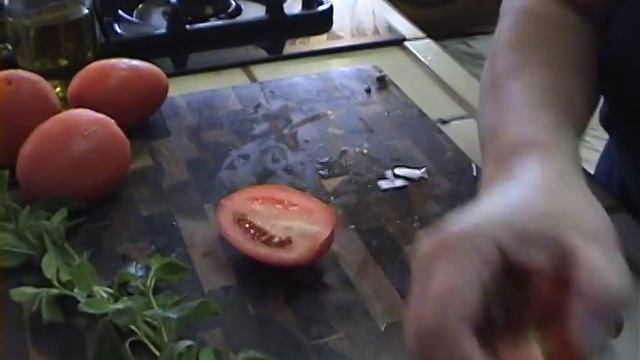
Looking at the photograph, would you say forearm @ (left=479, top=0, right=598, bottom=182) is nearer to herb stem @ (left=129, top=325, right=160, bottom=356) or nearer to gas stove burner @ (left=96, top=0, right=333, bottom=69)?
herb stem @ (left=129, top=325, right=160, bottom=356)

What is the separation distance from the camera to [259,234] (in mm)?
686

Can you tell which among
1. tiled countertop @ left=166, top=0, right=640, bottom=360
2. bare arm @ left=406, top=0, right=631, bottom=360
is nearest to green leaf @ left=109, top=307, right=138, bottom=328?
bare arm @ left=406, top=0, right=631, bottom=360

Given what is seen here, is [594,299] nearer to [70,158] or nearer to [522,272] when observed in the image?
[522,272]

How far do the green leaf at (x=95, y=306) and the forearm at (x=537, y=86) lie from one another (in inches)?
9.1

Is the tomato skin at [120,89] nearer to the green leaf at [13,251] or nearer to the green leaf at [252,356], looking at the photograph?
the green leaf at [13,251]

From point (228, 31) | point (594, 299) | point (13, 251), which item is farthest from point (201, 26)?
point (594, 299)

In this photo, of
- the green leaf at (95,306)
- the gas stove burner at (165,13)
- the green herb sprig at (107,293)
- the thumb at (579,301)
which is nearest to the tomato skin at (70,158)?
the green herb sprig at (107,293)

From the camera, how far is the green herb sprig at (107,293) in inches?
23.0

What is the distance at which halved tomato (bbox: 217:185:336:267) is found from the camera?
667 millimetres

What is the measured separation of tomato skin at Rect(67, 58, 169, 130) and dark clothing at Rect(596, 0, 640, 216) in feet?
1.11

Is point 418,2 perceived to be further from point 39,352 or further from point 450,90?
point 39,352

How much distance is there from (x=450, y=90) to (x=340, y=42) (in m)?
0.13

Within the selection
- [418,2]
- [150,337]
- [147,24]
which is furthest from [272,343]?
[418,2]

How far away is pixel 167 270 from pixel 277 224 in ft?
0.28
